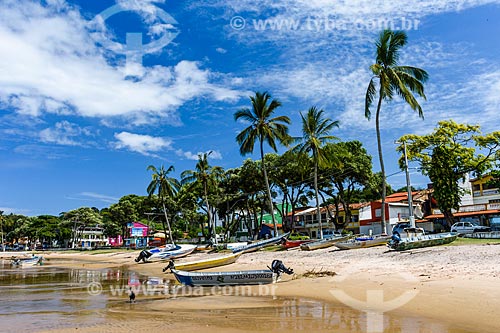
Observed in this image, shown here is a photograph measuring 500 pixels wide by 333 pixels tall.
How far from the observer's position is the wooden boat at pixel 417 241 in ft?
72.4

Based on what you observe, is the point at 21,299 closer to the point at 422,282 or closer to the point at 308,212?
the point at 422,282

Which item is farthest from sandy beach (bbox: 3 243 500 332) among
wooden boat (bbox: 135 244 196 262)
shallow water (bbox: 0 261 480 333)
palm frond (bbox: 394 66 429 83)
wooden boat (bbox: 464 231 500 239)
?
wooden boat (bbox: 135 244 196 262)

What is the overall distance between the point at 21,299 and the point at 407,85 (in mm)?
27289

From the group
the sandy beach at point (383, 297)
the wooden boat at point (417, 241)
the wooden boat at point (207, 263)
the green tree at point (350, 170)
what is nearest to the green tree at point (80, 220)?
the green tree at point (350, 170)

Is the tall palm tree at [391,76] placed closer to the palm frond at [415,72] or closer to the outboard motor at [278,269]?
the palm frond at [415,72]

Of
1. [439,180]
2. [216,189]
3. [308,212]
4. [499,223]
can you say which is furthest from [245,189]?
[499,223]

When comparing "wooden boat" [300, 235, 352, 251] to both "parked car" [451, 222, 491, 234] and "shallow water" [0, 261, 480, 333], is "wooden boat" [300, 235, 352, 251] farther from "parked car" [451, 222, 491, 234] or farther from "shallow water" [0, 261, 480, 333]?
"shallow water" [0, 261, 480, 333]

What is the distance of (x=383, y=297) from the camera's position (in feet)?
43.0

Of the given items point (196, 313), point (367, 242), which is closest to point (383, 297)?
point (196, 313)

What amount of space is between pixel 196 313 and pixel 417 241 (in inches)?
560

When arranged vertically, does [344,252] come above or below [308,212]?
below

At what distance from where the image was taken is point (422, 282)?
14602 mm

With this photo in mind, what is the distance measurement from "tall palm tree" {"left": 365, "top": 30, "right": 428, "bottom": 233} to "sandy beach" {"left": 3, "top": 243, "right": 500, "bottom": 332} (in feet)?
38.6

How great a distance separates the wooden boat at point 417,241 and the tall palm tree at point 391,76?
653 cm
